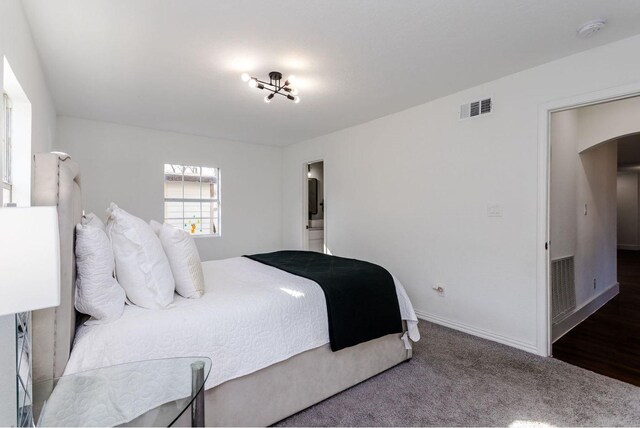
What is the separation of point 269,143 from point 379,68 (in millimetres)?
3197

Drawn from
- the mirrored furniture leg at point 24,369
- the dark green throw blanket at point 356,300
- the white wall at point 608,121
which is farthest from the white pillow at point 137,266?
the white wall at point 608,121

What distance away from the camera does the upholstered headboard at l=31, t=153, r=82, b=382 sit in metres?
1.21

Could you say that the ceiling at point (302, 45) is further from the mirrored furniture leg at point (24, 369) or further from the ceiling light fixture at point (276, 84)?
the mirrored furniture leg at point (24, 369)

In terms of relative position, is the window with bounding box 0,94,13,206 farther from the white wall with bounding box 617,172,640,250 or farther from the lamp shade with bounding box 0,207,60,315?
the white wall with bounding box 617,172,640,250

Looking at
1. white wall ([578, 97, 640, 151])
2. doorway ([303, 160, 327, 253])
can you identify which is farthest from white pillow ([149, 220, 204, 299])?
white wall ([578, 97, 640, 151])

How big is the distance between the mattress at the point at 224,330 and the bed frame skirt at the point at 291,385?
0.08 metres

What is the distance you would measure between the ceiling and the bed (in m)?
1.18

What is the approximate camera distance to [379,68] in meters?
2.69

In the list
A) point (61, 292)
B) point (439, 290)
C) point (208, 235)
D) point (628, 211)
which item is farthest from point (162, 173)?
point (628, 211)

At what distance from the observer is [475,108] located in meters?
3.05

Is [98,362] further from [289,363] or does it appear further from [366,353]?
[366,353]

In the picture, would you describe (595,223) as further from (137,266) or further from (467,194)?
(137,266)

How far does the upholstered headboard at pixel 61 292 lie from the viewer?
1.21 meters

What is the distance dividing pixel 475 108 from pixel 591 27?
41.6 inches
